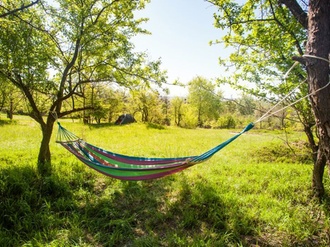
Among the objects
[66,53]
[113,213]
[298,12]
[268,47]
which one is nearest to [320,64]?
[298,12]

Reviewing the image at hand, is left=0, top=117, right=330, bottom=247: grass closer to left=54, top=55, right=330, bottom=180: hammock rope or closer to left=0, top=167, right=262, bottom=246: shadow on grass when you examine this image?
left=0, top=167, right=262, bottom=246: shadow on grass

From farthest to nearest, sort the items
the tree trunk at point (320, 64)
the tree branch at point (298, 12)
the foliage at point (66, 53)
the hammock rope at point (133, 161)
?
the foliage at point (66, 53), the hammock rope at point (133, 161), the tree branch at point (298, 12), the tree trunk at point (320, 64)

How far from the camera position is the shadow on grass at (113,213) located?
2.05 meters

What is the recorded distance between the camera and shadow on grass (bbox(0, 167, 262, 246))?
2.05 meters

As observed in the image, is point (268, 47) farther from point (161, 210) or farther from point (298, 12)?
point (161, 210)

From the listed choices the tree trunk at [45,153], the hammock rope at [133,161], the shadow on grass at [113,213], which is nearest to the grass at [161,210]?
the shadow on grass at [113,213]

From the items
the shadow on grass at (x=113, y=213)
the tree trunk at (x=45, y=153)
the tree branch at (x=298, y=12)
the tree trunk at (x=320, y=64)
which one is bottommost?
the shadow on grass at (x=113, y=213)

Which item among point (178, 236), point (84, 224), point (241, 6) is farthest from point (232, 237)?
point (241, 6)

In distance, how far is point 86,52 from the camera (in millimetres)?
3436

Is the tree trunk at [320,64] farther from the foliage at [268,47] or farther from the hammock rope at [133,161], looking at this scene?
the foliage at [268,47]

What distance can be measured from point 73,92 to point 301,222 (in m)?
3.68

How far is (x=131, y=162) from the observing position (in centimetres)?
269

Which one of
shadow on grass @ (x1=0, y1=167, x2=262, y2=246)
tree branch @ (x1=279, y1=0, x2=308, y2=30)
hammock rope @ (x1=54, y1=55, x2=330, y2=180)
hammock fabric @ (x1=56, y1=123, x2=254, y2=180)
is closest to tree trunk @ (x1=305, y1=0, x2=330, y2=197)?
hammock rope @ (x1=54, y1=55, x2=330, y2=180)

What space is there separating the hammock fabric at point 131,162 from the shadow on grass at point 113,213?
478 mm
